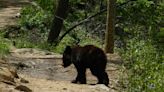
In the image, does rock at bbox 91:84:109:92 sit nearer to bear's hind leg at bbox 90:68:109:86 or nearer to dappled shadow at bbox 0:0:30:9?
bear's hind leg at bbox 90:68:109:86

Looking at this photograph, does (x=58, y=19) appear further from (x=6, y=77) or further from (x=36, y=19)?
(x=6, y=77)

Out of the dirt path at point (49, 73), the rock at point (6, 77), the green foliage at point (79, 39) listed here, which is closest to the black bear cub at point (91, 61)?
the dirt path at point (49, 73)

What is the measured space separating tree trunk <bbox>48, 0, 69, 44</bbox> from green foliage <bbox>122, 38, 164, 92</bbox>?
22.3 ft

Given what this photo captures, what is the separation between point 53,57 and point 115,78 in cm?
311

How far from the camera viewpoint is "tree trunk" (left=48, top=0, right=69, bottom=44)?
59.0 ft

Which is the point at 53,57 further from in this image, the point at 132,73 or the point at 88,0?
the point at 88,0

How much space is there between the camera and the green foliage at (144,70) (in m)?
8.05

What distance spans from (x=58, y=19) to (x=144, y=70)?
9.61m

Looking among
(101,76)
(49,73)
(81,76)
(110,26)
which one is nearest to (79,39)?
(110,26)

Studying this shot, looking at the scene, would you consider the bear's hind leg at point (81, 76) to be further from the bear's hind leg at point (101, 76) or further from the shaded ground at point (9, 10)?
the shaded ground at point (9, 10)

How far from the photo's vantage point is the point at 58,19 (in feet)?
61.0

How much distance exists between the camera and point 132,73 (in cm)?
974

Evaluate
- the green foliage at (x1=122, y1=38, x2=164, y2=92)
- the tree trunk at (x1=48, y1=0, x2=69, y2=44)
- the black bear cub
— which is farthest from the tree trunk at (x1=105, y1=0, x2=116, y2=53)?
the black bear cub

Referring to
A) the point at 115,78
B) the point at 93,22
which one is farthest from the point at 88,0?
the point at 115,78
